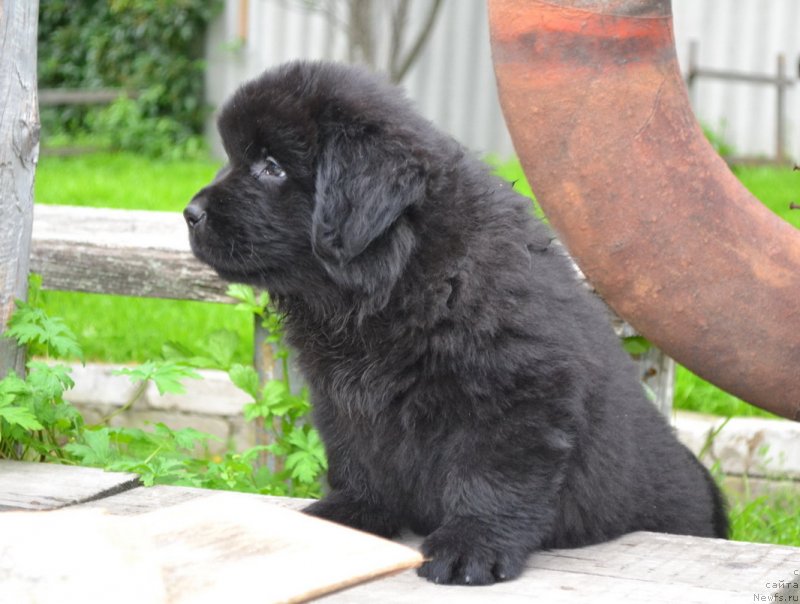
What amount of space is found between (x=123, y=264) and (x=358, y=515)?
1546 mm

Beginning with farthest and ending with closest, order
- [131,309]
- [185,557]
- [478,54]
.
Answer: [478,54]
[131,309]
[185,557]

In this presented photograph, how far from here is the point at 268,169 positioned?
271 centimetres

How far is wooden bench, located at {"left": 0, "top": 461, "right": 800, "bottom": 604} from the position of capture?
1.96 meters

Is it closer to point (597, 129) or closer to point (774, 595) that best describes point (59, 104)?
point (597, 129)

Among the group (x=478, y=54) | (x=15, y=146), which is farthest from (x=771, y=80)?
(x=15, y=146)

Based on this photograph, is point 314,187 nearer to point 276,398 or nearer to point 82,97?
point 276,398

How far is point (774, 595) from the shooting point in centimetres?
229

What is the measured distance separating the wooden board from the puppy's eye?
2.76 ft

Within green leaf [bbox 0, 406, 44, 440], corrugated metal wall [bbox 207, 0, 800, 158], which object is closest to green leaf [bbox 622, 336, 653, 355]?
green leaf [bbox 0, 406, 44, 440]

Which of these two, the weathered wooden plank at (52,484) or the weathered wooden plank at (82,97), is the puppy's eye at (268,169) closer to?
the weathered wooden plank at (52,484)

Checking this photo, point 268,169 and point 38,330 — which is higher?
point 268,169

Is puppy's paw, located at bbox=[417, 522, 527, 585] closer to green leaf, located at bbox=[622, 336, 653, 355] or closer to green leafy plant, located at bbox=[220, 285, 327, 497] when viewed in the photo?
green leafy plant, located at bbox=[220, 285, 327, 497]

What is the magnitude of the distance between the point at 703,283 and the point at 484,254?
87cm

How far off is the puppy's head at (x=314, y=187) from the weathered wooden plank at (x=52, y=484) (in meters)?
0.67
